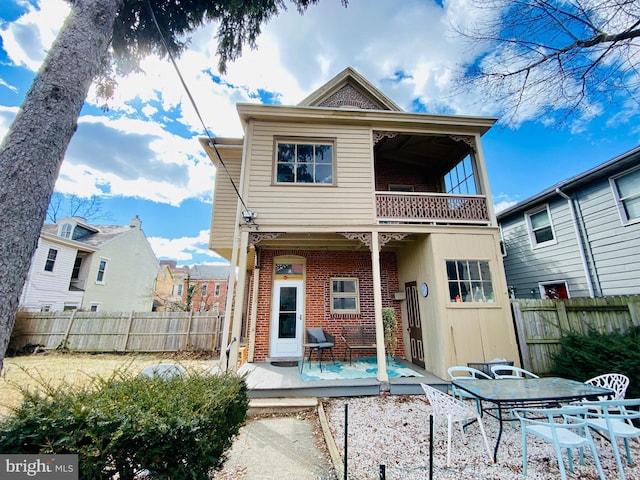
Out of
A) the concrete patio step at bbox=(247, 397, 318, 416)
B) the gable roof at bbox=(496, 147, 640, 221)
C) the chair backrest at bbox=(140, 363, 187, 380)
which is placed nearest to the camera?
the chair backrest at bbox=(140, 363, 187, 380)

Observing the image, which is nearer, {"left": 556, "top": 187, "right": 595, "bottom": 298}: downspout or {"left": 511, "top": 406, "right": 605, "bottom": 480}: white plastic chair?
{"left": 511, "top": 406, "right": 605, "bottom": 480}: white plastic chair

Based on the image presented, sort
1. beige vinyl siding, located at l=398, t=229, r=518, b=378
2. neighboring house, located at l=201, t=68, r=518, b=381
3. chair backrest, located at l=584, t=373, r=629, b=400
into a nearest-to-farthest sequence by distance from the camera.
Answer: chair backrest, located at l=584, t=373, r=629, b=400 < beige vinyl siding, located at l=398, t=229, r=518, b=378 < neighboring house, located at l=201, t=68, r=518, b=381

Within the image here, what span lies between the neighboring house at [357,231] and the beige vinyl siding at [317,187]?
26 mm

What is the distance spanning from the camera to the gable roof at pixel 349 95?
8031 mm

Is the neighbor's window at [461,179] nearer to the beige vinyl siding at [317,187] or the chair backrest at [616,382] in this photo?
the beige vinyl siding at [317,187]

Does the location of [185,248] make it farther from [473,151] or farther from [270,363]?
[473,151]

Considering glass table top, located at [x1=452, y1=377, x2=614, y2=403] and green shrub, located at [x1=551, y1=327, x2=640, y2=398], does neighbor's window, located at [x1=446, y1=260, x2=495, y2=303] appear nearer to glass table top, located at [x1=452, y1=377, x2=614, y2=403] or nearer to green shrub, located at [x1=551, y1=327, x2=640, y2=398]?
green shrub, located at [x1=551, y1=327, x2=640, y2=398]

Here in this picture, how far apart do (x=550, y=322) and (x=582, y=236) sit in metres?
3.71

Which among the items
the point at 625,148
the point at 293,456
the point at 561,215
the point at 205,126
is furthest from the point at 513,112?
the point at 293,456

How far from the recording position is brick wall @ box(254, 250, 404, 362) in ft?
25.2

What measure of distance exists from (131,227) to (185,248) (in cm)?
3136

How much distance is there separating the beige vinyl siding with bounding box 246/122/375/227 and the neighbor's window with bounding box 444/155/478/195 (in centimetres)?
303

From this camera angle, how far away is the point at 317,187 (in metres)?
6.45

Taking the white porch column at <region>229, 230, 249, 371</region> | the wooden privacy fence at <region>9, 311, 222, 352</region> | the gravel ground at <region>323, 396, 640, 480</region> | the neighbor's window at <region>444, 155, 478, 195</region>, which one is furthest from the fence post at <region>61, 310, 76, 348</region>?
the neighbor's window at <region>444, 155, 478, 195</region>
